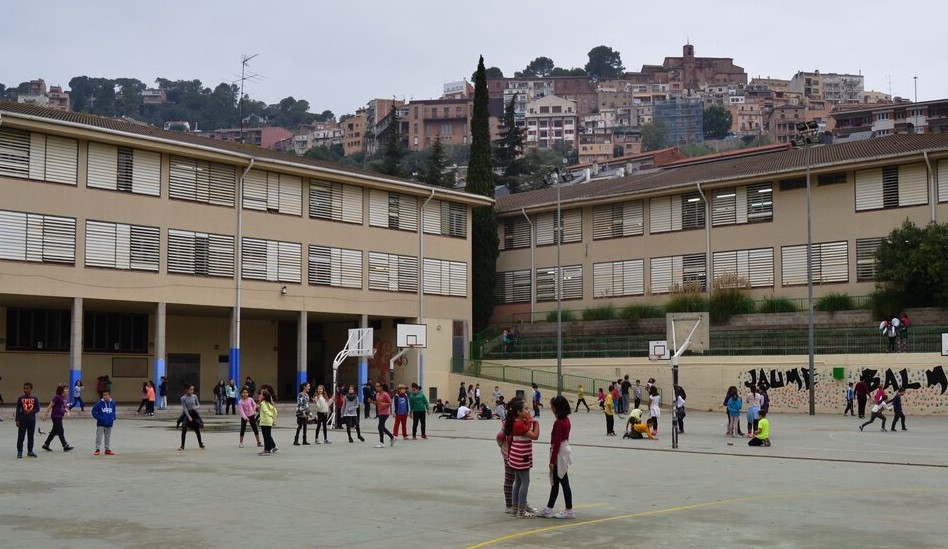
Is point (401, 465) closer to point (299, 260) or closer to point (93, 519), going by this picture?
point (93, 519)

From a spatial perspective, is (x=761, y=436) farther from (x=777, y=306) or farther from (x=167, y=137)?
(x=167, y=137)

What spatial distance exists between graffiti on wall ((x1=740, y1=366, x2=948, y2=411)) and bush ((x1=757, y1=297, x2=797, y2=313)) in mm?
5811

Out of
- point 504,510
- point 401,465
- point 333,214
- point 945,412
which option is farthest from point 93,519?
point 333,214

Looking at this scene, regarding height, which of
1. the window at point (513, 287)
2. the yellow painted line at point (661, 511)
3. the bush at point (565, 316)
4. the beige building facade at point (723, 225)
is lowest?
the yellow painted line at point (661, 511)

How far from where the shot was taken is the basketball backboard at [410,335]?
1976 inches

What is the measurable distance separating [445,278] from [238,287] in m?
13.2

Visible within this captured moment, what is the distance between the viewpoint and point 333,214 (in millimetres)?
55500

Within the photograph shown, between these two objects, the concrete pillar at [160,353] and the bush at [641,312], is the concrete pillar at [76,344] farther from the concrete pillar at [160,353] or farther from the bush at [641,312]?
the bush at [641,312]

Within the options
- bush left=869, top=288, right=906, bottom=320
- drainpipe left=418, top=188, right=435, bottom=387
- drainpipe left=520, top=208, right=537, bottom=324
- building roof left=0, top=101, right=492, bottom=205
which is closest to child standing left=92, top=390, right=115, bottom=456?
building roof left=0, top=101, right=492, bottom=205

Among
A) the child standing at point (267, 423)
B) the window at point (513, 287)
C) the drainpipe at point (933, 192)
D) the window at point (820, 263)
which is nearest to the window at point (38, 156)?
the child standing at point (267, 423)

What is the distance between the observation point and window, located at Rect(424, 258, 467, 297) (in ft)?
194

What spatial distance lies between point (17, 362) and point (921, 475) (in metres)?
40.5

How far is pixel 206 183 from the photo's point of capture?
1972 inches

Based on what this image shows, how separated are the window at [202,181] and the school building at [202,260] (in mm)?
64
